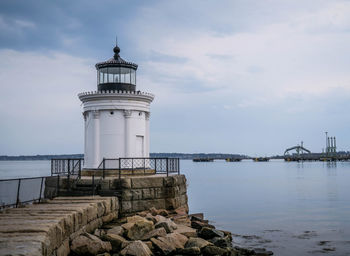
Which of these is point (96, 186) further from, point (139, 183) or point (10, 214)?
point (10, 214)

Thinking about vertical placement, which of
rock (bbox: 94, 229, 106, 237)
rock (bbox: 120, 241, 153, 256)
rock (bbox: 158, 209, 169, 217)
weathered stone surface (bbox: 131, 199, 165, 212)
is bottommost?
rock (bbox: 120, 241, 153, 256)

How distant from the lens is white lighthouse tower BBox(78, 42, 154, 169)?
54.8 feet

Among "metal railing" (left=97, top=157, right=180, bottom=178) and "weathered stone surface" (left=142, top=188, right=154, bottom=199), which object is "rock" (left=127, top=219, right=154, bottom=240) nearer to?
"weathered stone surface" (left=142, top=188, right=154, bottom=199)

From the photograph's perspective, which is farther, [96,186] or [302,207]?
[302,207]

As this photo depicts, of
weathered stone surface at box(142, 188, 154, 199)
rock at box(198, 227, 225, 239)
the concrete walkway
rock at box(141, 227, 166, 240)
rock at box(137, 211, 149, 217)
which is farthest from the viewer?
weathered stone surface at box(142, 188, 154, 199)

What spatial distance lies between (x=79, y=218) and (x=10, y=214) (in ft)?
5.19

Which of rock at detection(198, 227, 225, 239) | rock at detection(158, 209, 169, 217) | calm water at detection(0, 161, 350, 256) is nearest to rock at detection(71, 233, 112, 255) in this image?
rock at detection(198, 227, 225, 239)

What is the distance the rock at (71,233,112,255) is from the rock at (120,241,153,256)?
495mm

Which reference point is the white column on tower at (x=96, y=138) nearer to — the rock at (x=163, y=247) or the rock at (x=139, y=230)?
the rock at (x=139, y=230)

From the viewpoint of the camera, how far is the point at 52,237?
7.84 meters

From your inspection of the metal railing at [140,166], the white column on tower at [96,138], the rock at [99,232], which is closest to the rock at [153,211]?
the rock at [99,232]

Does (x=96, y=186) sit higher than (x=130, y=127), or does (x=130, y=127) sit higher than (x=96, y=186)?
(x=130, y=127)

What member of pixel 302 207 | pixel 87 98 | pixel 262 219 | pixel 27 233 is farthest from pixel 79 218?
pixel 302 207

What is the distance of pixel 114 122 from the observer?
55.0 feet
